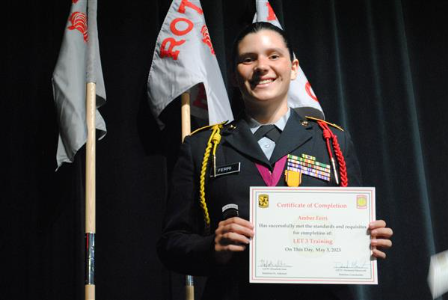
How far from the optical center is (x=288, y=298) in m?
1.31

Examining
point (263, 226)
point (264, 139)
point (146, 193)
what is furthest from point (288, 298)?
point (146, 193)

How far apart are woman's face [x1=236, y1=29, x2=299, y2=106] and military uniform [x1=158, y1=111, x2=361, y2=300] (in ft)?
0.24

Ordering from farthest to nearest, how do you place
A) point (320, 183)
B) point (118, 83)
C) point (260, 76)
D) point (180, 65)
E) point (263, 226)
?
point (118, 83) → point (180, 65) → point (260, 76) → point (320, 183) → point (263, 226)

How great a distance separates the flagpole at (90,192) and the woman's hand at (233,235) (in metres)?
1.30

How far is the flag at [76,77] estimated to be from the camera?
259 cm

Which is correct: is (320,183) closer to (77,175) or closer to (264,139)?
(264,139)

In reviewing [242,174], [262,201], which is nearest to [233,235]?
[262,201]

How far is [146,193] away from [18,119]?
27.2 inches

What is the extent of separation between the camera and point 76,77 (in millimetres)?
2648

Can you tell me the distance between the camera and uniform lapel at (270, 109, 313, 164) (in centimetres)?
145

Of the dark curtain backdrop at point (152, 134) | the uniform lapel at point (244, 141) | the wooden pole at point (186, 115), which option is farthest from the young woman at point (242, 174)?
the dark curtain backdrop at point (152, 134)

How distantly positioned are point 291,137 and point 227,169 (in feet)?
0.57
